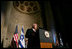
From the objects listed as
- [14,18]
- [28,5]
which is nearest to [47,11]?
[28,5]

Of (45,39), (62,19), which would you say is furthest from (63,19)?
(45,39)

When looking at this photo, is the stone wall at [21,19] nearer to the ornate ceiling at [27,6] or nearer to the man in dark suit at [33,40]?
the ornate ceiling at [27,6]

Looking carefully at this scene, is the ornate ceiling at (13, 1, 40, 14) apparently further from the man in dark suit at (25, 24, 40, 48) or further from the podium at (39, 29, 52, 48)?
the podium at (39, 29, 52, 48)

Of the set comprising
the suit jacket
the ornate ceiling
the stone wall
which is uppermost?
the ornate ceiling

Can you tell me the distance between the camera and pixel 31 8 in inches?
286

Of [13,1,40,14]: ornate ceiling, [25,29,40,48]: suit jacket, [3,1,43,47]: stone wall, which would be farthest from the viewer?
[13,1,40,14]: ornate ceiling

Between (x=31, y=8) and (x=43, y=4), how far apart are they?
3.22ft

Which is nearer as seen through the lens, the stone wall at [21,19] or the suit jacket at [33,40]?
the suit jacket at [33,40]

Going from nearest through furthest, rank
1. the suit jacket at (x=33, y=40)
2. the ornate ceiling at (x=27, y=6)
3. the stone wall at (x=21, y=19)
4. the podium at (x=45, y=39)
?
the podium at (x=45, y=39)
the suit jacket at (x=33, y=40)
the stone wall at (x=21, y=19)
the ornate ceiling at (x=27, y=6)

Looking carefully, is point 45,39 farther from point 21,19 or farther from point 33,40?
point 21,19

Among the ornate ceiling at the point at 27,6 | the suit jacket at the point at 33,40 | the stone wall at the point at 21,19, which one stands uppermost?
the ornate ceiling at the point at 27,6

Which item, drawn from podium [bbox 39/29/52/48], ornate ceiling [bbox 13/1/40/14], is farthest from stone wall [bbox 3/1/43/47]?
podium [bbox 39/29/52/48]

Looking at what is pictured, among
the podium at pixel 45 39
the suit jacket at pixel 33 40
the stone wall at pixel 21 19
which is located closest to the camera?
the podium at pixel 45 39

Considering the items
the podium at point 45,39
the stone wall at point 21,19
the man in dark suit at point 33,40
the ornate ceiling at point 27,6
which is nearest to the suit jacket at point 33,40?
the man in dark suit at point 33,40
